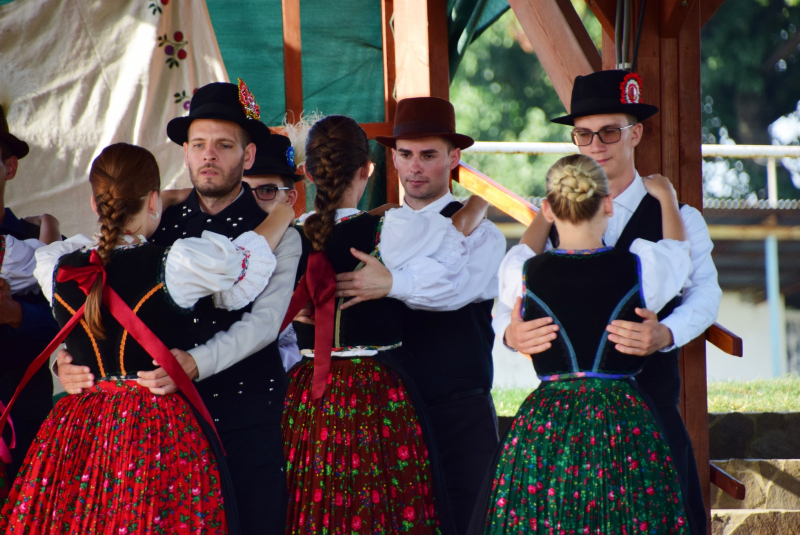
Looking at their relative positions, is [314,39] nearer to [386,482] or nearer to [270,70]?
[270,70]

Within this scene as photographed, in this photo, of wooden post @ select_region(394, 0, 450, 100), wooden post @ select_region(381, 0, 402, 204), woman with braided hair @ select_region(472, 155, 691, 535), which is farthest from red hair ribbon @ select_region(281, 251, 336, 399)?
wooden post @ select_region(381, 0, 402, 204)

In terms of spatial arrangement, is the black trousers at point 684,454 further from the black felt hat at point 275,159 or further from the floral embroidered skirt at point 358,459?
the black felt hat at point 275,159

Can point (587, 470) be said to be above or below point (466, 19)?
below

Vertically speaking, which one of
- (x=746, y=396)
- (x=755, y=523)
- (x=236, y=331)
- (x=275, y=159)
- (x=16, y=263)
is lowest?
(x=755, y=523)

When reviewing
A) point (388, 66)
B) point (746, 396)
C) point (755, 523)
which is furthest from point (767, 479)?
point (388, 66)

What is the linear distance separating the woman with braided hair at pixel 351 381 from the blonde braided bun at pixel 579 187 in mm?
489

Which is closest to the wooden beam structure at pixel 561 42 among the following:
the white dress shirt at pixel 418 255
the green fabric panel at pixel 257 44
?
the white dress shirt at pixel 418 255

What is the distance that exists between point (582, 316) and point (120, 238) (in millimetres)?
1228

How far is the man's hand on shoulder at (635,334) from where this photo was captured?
2332 mm

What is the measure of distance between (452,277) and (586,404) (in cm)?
66

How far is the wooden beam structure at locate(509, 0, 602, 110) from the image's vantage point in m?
3.42

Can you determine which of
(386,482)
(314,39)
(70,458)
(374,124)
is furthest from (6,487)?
(314,39)

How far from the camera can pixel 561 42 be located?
11.5ft

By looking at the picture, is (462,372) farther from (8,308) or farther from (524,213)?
(8,308)
